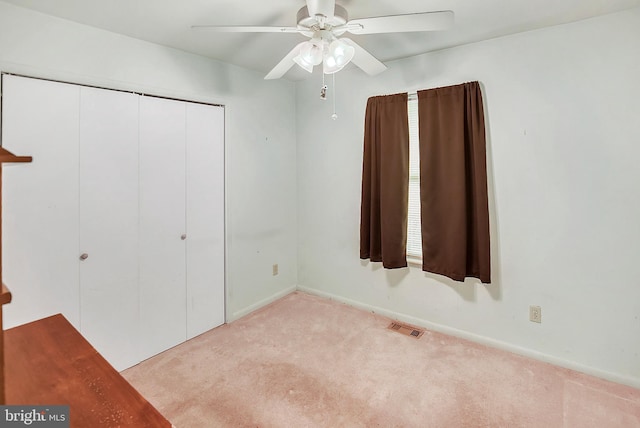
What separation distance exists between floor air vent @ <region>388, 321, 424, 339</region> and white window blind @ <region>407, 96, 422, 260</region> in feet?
2.05

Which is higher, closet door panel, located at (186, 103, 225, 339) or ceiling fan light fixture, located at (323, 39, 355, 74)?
ceiling fan light fixture, located at (323, 39, 355, 74)

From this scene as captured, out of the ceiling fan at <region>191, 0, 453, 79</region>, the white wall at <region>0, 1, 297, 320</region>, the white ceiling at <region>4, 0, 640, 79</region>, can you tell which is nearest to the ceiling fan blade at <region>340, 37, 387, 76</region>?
the ceiling fan at <region>191, 0, 453, 79</region>

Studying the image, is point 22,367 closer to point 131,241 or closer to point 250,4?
point 131,241

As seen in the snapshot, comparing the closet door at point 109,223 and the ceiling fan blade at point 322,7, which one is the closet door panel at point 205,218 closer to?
the closet door at point 109,223

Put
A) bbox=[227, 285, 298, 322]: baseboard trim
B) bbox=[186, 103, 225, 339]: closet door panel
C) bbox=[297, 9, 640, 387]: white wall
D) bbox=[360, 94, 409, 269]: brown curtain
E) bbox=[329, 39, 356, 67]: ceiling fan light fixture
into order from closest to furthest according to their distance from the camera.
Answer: bbox=[329, 39, 356, 67]: ceiling fan light fixture
bbox=[297, 9, 640, 387]: white wall
bbox=[186, 103, 225, 339]: closet door panel
bbox=[360, 94, 409, 269]: brown curtain
bbox=[227, 285, 298, 322]: baseboard trim

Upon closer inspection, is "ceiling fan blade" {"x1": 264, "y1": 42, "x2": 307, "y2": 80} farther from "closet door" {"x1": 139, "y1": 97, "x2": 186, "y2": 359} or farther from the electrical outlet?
the electrical outlet

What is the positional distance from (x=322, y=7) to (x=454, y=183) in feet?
5.45

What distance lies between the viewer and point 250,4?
1.94 m

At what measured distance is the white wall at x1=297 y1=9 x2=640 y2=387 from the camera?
6.93 feet

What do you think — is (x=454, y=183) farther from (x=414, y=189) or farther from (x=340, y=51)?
(x=340, y=51)

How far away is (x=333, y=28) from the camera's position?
69.7 inches

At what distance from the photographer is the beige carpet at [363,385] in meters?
1.87
